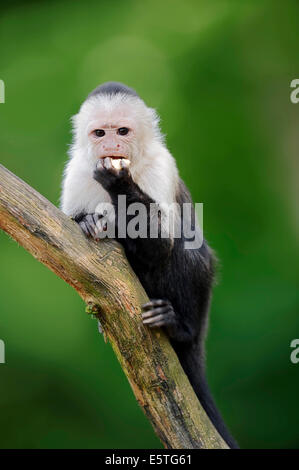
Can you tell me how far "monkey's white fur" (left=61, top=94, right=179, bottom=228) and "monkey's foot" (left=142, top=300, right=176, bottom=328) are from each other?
70 centimetres

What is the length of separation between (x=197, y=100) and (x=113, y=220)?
11.2 feet

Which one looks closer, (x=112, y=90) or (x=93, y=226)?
(x=93, y=226)

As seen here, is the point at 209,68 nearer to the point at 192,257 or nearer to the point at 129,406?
the point at 192,257

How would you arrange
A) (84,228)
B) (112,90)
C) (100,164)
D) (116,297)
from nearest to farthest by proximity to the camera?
1. (116,297)
2. (84,228)
3. (100,164)
4. (112,90)

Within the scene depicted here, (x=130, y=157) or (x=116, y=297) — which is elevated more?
(x=130, y=157)

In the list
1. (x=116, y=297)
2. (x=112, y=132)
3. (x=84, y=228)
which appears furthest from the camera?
(x=112, y=132)

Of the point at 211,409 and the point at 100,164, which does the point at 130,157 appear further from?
the point at 211,409

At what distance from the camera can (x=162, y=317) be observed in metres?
3.38

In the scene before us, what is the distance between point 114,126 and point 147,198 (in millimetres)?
568

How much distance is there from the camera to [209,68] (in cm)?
663

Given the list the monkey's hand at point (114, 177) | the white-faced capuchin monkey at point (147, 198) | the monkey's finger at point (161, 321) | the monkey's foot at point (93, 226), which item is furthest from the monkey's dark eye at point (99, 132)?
the monkey's finger at point (161, 321)

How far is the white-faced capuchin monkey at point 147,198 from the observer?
356 cm

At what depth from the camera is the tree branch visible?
3.12 m

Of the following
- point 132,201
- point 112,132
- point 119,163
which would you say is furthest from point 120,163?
point 112,132
